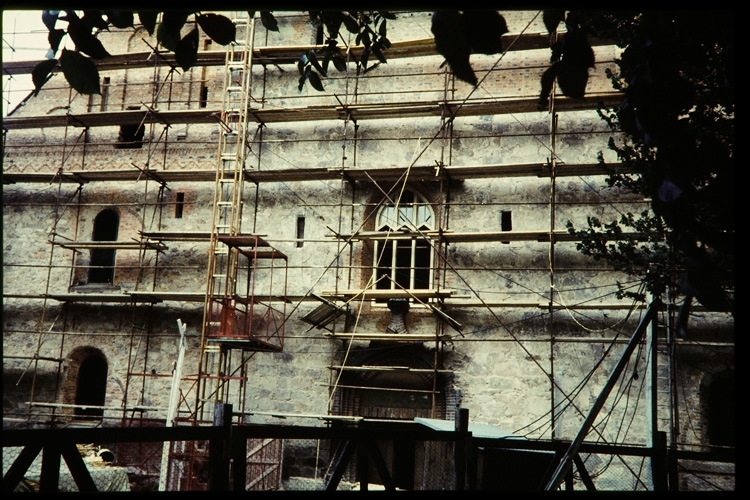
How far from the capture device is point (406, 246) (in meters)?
15.4

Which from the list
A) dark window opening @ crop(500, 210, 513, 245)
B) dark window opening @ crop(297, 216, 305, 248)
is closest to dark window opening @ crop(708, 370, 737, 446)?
dark window opening @ crop(500, 210, 513, 245)

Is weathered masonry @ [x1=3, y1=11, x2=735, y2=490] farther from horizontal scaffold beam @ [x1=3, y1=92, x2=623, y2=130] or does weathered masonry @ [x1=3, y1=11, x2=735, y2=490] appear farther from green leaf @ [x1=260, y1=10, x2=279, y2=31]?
green leaf @ [x1=260, y1=10, x2=279, y2=31]

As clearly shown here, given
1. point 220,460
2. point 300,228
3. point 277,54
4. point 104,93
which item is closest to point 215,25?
point 220,460

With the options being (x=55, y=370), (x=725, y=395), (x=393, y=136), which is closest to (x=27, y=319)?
(x=55, y=370)

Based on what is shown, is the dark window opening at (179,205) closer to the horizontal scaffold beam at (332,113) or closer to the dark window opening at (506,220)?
the horizontal scaffold beam at (332,113)

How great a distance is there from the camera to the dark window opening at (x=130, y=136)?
672 inches

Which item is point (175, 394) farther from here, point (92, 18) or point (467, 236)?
point (92, 18)

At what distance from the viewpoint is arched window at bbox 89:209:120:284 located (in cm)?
1659

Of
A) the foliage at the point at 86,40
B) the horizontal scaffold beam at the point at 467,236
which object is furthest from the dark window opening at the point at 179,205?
the foliage at the point at 86,40

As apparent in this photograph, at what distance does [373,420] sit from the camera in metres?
14.0

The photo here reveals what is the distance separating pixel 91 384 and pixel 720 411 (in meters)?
12.5

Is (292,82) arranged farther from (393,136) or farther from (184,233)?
(184,233)

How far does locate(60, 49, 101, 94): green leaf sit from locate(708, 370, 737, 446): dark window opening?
1275 centimetres

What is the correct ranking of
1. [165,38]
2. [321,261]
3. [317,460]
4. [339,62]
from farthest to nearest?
[321,261]
[317,460]
[339,62]
[165,38]
